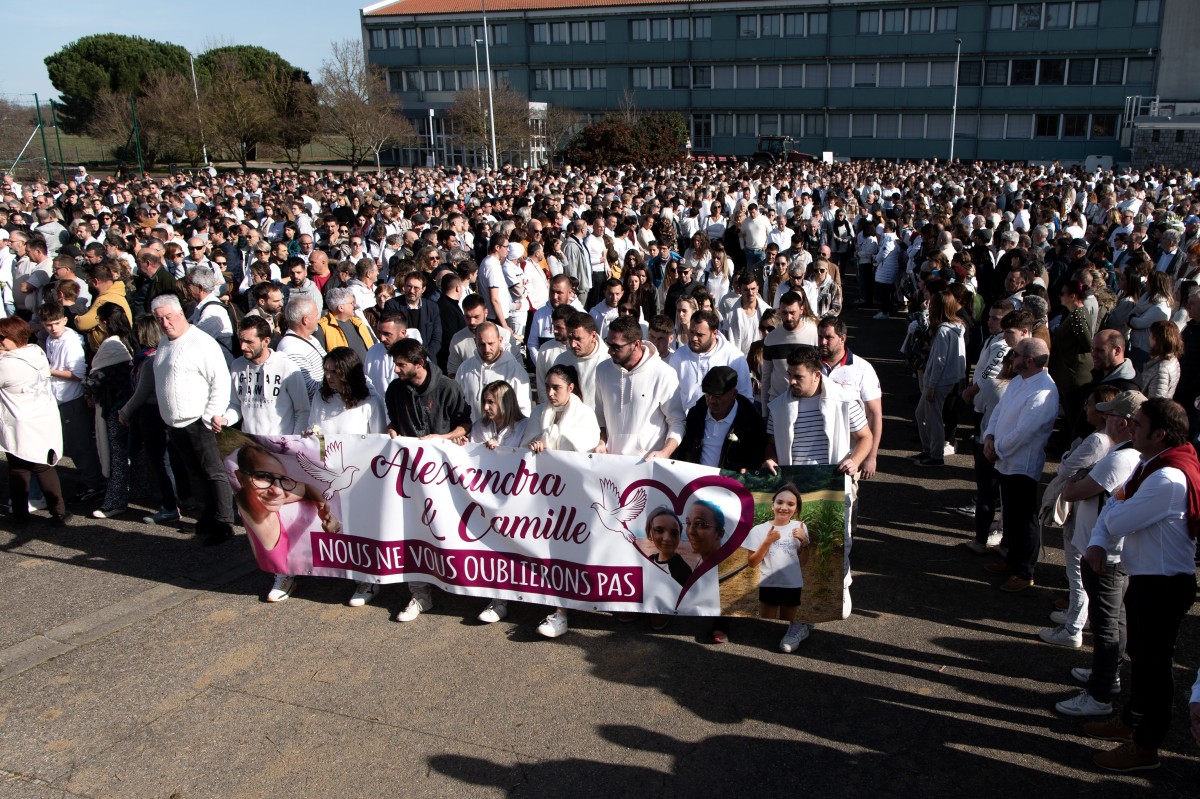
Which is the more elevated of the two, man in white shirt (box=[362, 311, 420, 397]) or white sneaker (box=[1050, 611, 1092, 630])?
man in white shirt (box=[362, 311, 420, 397])

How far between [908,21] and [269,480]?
184 ft

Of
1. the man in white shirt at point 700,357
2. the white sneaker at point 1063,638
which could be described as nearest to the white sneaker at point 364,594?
the man in white shirt at point 700,357

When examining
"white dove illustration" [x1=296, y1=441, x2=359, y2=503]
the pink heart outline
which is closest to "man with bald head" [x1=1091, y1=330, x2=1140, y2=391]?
the pink heart outline

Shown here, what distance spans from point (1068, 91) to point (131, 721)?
57121 millimetres

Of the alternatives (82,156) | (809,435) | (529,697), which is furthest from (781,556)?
(82,156)

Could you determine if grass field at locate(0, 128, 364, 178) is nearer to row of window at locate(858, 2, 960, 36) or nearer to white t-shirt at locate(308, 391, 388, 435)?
row of window at locate(858, 2, 960, 36)

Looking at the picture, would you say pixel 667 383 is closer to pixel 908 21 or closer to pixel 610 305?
pixel 610 305

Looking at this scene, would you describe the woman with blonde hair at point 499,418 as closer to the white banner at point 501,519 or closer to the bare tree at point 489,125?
the white banner at point 501,519

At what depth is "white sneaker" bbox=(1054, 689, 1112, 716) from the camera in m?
4.57

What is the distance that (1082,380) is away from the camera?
26.0 feet

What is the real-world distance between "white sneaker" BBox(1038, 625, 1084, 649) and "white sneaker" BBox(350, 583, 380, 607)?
4.19m

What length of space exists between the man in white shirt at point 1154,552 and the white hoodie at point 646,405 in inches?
100

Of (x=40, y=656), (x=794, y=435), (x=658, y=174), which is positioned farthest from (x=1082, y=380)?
(x=658, y=174)

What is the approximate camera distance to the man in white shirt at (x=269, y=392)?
6559mm
